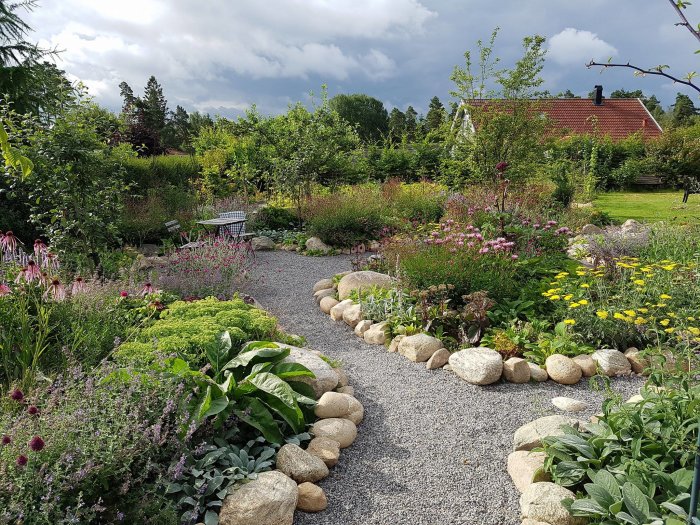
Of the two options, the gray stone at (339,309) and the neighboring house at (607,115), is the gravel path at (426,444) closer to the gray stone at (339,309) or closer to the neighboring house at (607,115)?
the gray stone at (339,309)

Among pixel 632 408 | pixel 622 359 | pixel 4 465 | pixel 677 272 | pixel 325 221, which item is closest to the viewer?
pixel 4 465

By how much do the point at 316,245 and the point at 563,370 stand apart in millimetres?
6509

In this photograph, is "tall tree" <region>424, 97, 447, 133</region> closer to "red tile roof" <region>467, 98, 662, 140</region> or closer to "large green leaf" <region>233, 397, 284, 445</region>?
"red tile roof" <region>467, 98, 662, 140</region>

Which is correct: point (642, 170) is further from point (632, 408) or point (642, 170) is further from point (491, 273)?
point (632, 408)

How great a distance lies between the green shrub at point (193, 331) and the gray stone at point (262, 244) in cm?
551

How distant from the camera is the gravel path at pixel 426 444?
2613mm

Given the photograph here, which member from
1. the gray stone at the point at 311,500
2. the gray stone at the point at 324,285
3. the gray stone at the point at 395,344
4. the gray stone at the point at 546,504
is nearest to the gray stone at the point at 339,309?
the gray stone at the point at 324,285

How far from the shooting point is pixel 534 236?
7000 millimetres

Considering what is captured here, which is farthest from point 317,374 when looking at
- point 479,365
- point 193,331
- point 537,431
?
point 537,431

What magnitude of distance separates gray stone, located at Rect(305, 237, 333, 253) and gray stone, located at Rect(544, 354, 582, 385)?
6.10 m

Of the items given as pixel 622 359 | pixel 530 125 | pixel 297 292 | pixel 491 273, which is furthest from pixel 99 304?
pixel 530 125

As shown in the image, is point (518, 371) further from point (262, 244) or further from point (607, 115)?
point (607, 115)

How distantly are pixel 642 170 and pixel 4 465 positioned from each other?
2263 centimetres

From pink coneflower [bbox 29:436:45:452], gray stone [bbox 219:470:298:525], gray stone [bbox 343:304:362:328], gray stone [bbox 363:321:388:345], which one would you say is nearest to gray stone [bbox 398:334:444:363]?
gray stone [bbox 363:321:388:345]
